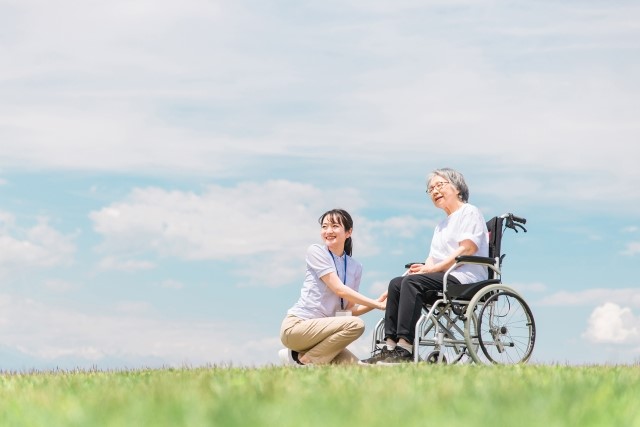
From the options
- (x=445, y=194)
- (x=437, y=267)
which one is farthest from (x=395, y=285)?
(x=445, y=194)

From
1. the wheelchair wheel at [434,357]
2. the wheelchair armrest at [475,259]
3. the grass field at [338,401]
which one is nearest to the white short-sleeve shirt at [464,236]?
the wheelchair armrest at [475,259]

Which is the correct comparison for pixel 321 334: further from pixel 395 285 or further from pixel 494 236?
pixel 494 236

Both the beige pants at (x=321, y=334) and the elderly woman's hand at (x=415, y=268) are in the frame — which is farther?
the elderly woman's hand at (x=415, y=268)

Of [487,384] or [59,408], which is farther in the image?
[487,384]

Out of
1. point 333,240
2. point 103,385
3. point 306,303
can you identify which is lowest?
point 103,385

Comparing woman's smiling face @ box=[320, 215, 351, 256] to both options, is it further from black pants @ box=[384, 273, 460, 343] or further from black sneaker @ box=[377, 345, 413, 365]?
black sneaker @ box=[377, 345, 413, 365]

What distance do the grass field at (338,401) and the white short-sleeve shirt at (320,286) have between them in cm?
215

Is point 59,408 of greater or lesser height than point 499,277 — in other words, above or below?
below

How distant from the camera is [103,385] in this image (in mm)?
4676

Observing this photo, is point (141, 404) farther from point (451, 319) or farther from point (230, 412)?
point (451, 319)

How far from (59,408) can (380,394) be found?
4.41ft

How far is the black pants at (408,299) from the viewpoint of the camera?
673cm

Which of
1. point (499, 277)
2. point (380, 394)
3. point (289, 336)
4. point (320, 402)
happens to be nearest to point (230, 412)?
point (320, 402)

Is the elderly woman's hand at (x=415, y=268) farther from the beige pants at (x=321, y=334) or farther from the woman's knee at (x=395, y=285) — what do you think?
the beige pants at (x=321, y=334)
